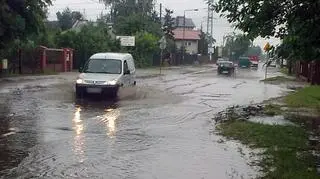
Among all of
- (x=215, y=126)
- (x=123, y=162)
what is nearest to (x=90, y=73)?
(x=215, y=126)

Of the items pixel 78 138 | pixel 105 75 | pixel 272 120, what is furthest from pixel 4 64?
pixel 78 138

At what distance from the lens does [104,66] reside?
2331 cm

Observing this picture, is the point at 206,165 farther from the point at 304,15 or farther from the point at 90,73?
the point at 90,73

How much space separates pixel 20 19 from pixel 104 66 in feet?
32.9

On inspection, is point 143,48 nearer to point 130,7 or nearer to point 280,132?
point 130,7

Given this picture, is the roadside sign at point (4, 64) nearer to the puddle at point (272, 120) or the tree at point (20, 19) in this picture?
the tree at point (20, 19)

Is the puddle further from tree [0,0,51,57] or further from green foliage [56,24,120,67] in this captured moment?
green foliage [56,24,120,67]

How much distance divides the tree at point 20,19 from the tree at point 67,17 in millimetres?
59779

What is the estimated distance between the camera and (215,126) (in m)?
15.2

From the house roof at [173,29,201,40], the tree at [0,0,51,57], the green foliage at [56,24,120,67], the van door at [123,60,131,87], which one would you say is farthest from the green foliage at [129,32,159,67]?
the house roof at [173,29,201,40]

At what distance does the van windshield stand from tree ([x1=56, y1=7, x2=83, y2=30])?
232 ft

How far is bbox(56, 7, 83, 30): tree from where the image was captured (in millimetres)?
96700

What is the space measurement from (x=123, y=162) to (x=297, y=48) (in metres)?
4.48

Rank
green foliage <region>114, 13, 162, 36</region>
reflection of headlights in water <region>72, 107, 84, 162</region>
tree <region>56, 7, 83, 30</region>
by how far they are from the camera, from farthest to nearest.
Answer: tree <region>56, 7, 83, 30</region>
green foliage <region>114, 13, 162, 36</region>
reflection of headlights in water <region>72, 107, 84, 162</region>
